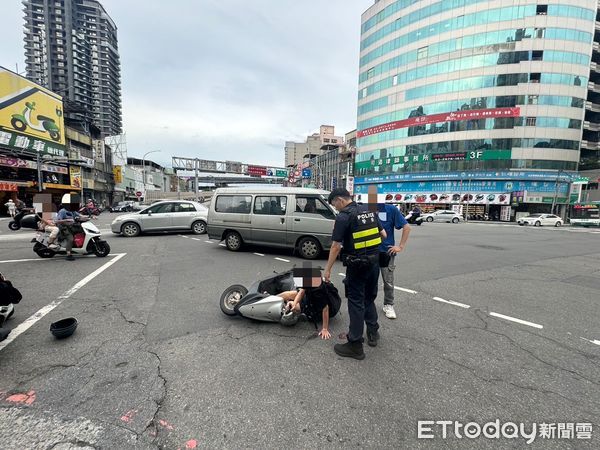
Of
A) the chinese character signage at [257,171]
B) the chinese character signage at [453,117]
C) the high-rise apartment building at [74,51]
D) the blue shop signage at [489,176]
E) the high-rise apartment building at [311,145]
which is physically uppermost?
the high-rise apartment building at [74,51]

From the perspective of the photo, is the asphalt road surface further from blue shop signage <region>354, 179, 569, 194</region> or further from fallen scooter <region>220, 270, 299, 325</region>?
blue shop signage <region>354, 179, 569, 194</region>

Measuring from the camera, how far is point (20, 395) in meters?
2.26

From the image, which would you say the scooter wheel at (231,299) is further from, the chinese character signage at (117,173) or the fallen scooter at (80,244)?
the chinese character signage at (117,173)

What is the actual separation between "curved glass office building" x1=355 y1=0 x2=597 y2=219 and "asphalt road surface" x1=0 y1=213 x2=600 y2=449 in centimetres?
4388

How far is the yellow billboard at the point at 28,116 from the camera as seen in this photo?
25969mm

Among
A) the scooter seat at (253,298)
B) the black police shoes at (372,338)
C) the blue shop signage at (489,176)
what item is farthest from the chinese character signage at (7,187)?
the blue shop signage at (489,176)

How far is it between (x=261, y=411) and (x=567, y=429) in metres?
2.33

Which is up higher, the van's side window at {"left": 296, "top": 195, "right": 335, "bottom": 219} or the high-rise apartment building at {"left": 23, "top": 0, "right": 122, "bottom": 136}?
the high-rise apartment building at {"left": 23, "top": 0, "right": 122, "bottom": 136}

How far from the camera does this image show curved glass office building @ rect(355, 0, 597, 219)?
39.0 meters

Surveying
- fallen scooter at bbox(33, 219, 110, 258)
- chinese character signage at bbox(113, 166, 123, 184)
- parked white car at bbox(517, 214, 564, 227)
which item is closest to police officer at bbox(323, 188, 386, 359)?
fallen scooter at bbox(33, 219, 110, 258)

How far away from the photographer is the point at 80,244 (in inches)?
299

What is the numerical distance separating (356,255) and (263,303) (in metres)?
1.46

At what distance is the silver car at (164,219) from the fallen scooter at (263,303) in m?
9.77

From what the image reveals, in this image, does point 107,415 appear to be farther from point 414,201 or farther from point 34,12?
point 34,12
